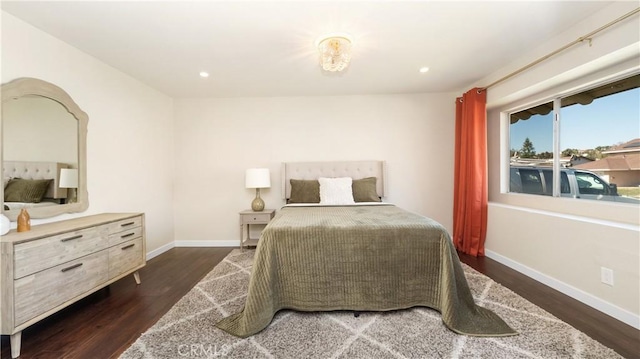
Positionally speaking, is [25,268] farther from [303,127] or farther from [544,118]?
[544,118]

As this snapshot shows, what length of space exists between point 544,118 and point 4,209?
4.96 meters

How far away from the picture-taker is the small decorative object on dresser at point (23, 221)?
1.75 m

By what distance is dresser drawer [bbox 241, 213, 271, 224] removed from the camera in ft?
11.0

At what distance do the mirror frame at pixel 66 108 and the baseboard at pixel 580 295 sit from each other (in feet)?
14.5

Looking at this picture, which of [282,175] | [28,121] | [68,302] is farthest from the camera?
[282,175]

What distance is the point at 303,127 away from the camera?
12.4ft

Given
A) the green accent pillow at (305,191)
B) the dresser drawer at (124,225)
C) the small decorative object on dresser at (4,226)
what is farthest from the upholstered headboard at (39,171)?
the green accent pillow at (305,191)

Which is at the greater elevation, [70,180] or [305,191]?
[70,180]

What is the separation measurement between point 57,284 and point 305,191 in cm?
238

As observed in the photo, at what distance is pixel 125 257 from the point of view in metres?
2.27

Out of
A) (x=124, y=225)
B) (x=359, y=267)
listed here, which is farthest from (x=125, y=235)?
(x=359, y=267)

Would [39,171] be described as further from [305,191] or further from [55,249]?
[305,191]

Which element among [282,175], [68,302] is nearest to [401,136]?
[282,175]

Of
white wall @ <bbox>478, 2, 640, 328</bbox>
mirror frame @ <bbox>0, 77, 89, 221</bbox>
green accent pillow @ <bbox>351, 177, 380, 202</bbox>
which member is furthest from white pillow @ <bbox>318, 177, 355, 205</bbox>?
mirror frame @ <bbox>0, 77, 89, 221</bbox>
